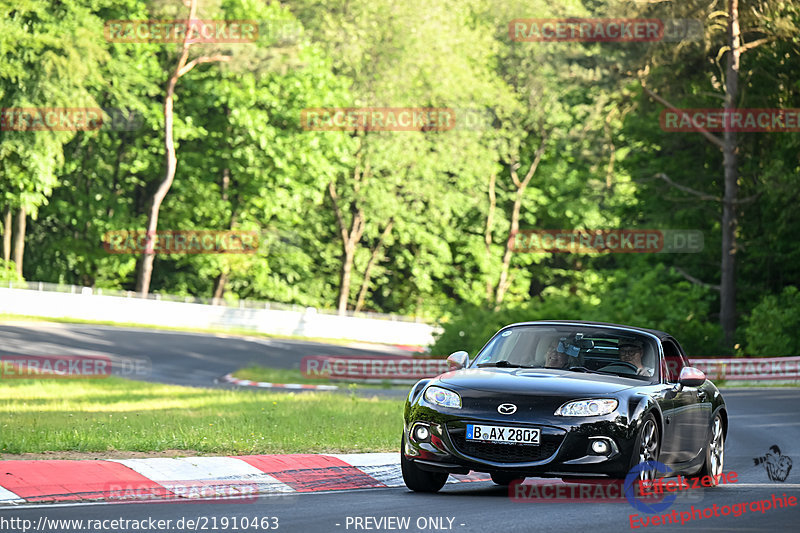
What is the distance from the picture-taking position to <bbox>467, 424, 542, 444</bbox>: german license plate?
9484 millimetres

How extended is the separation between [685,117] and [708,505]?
31.7 meters

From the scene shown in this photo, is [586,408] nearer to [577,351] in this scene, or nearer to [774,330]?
[577,351]

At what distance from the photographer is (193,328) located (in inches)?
1939

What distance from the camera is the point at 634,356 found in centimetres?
1098

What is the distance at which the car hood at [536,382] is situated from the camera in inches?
384

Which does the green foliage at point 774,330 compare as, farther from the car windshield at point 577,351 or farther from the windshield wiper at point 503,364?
the windshield wiper at point 503,364

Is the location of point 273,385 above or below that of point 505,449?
below

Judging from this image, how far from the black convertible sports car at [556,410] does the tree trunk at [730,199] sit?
27.9 m

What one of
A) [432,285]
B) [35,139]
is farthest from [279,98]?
[432,285]

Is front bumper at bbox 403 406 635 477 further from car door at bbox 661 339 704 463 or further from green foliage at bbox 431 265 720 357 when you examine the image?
green foliage at bbox 431 265 720 357

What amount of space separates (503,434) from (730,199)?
1200 inches

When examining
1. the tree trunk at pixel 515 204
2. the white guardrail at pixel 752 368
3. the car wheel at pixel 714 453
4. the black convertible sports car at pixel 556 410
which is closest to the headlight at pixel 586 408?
the black convertible sports car at pixel 556 410

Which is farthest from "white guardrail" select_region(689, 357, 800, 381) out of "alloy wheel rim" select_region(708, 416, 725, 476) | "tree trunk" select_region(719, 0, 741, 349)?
"alloy wheel rim" select_region(708, 416, 725, 476)

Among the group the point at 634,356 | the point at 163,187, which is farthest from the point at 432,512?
the point at 163,187
